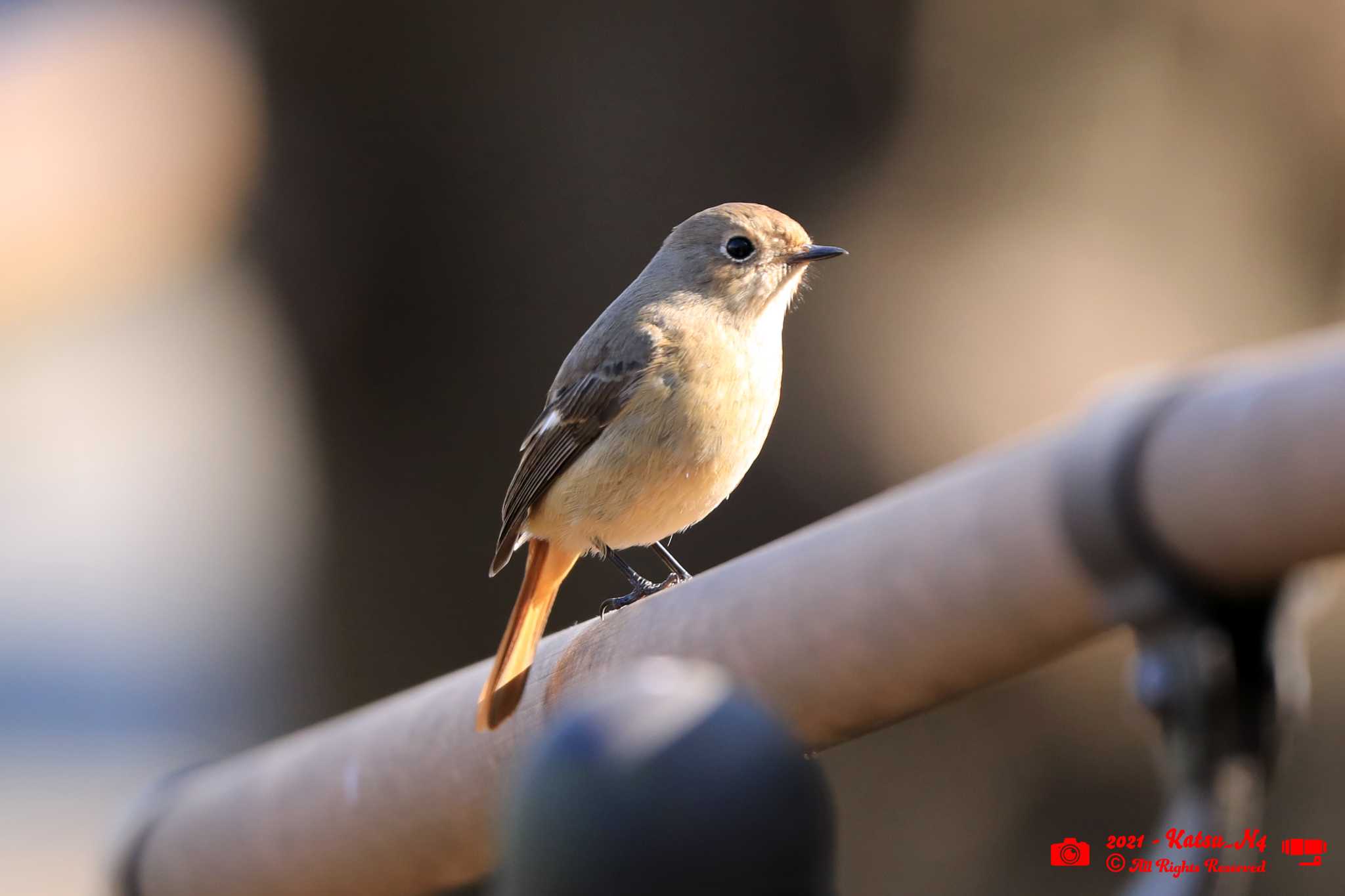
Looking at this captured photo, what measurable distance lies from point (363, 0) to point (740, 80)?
5.38 ft

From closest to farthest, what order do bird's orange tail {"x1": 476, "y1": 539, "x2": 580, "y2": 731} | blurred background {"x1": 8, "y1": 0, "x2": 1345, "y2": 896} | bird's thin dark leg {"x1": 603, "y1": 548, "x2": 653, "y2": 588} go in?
bird's orange tail {"x1": 476, "y1": 539, "x2": 580, "y2": 731} → bird's thin dark leg {"x1": 603, "y1": 548, "x2": 653, "y2": 588} → blurred background {"x1": 8, "y1": 0, "x2": 1345, "y2": 896}

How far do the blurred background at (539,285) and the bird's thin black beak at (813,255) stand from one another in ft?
5.77

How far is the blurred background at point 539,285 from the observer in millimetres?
5891

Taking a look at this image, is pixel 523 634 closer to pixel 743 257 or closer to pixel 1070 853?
pixel 743 257

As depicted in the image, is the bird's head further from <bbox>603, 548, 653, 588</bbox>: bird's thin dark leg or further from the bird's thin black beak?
<bbox>603, 548, 653, 588</bbox>: bird's thin dark leg

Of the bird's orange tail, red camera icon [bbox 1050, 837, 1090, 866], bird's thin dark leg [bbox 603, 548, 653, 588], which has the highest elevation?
the bird's orange tail

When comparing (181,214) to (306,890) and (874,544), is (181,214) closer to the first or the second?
(306,890)

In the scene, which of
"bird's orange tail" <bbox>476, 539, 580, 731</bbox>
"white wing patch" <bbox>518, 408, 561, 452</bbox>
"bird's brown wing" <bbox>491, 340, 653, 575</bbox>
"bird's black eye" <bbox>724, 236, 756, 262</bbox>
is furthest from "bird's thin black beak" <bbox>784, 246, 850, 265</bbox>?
"bird's orange tail" <bbox>476, 539, 580, 731</bbox>

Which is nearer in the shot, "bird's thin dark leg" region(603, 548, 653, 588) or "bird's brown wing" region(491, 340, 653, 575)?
"bird's brown wing" region(491, 340, 653, 575)

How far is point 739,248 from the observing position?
13.8 ft

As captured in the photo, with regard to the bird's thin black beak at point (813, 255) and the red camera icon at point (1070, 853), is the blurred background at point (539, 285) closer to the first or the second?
the red camera icon at point (1070, 853)

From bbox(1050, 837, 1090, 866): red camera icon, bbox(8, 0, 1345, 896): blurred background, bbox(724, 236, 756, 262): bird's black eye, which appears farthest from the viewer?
bbox(8, 0, 1345, 896): blurred background

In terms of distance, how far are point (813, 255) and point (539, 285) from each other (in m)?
2.42

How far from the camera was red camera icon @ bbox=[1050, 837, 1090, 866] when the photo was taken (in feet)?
16.0
